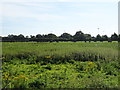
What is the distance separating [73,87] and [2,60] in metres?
5.93

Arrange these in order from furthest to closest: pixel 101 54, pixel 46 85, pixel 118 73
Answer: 1. pixel 101 54
2. pixel 118 73
3. pixel 46 85

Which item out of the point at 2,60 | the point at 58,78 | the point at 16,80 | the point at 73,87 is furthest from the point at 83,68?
the point at 2,60

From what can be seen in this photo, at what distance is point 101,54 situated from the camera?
36.3ft

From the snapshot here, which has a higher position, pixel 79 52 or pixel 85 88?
pixel 79 52

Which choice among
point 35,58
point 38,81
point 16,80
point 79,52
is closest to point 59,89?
point 38,81

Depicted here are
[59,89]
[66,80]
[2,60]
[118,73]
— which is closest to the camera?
[59,89]

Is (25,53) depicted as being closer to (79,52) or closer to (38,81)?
(79,52)

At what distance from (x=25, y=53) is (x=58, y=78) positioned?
229 inches

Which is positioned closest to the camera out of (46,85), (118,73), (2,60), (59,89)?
(59,89)

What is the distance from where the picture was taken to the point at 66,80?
19.9ft

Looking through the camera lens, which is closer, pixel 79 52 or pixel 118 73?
pixel 118 73

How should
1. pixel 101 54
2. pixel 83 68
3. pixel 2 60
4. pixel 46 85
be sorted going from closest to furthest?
pixel 46 85 → pixel 83 68 → pixel 2 60 → pixel 101 54

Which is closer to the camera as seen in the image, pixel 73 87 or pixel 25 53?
pixel 73 87

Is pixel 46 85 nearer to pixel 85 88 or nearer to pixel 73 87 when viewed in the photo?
pixel 73 87
